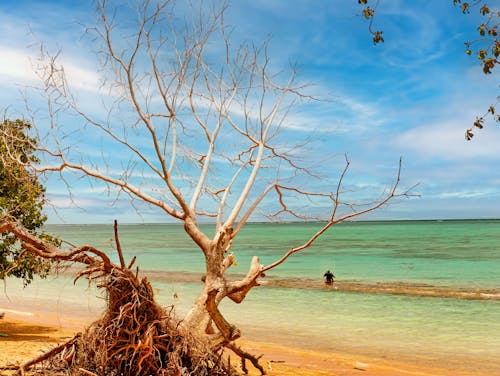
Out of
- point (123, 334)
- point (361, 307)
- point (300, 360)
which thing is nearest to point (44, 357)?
point (123, 334)

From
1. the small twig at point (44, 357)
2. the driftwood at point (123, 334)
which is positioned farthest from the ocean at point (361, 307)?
the small twig at point (44, 357)

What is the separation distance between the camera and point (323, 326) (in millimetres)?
14047

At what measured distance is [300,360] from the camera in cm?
977

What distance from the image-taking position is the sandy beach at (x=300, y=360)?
8.21 metres

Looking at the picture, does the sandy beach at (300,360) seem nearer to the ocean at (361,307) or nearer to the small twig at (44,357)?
the ocean at (361,307)

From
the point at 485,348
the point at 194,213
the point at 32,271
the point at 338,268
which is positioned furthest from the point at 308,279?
the point at 194,213

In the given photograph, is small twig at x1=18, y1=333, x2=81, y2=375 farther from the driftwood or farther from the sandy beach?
the sandy beach

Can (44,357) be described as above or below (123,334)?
below

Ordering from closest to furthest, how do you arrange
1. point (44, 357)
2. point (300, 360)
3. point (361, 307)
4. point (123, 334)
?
point (123, 334) < point (44, 357) < point (300, 360) < point (361, 307)

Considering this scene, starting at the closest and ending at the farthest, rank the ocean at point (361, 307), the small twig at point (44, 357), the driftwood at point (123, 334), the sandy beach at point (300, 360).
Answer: the driftwood at point (123, 334)
the small twig at point (44, 357)
the sandy beach at point (300, 360)
the ocean at point (361, 307)

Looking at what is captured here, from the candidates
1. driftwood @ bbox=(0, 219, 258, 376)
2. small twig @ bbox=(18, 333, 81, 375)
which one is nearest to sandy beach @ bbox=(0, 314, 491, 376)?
small twig @ bbox=(18, 333, 81, 375)

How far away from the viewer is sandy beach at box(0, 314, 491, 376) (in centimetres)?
821

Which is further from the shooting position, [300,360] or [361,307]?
[361,307]

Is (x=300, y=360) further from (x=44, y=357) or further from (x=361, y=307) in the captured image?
(x=361, y=307)
